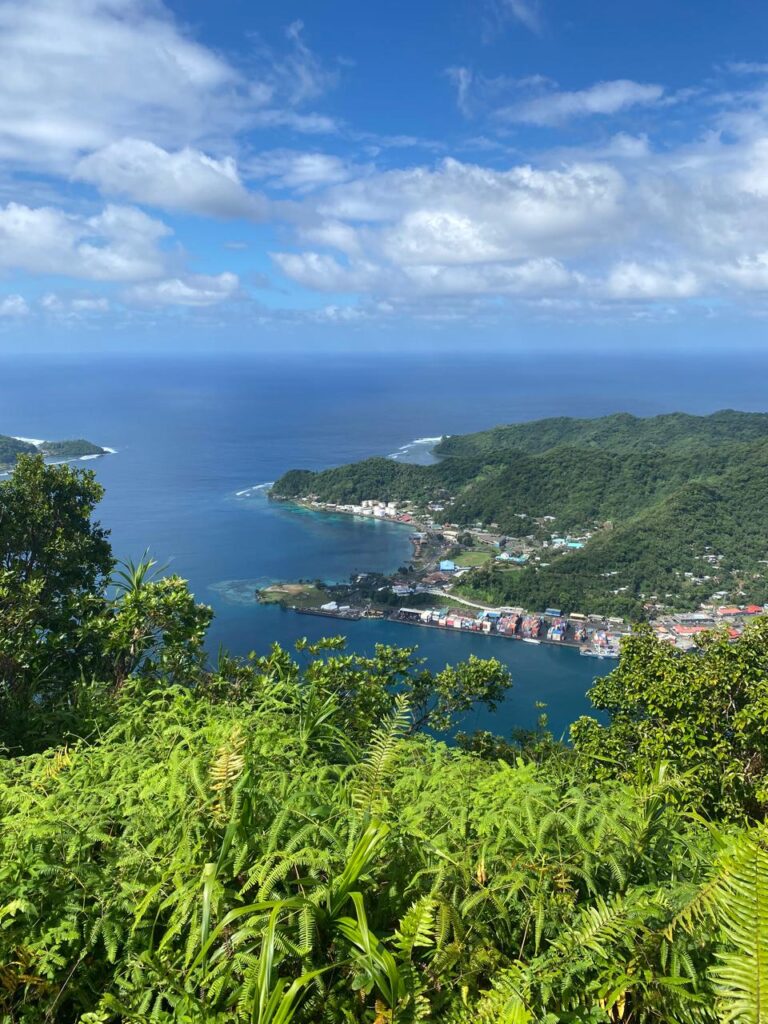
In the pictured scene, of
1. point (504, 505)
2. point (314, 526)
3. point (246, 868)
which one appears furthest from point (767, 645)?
point (504, 505)

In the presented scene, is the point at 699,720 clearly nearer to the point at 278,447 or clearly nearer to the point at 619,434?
the point at 278,447

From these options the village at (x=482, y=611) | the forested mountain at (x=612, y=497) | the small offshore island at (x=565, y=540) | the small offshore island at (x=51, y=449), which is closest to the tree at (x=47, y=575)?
the small offshore island at (x=565, y=540)

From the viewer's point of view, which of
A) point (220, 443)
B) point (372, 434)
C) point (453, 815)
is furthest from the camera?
point (372, 434)

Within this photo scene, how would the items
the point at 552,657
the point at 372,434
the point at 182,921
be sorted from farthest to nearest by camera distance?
the point at 372,434 < the point at 552,657 < the point at 182,921

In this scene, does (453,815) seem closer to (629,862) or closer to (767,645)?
(629,862)

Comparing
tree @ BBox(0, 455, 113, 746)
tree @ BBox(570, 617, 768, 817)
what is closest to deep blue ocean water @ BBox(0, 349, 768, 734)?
tree @ BBox(570, 617, 768, 817)
